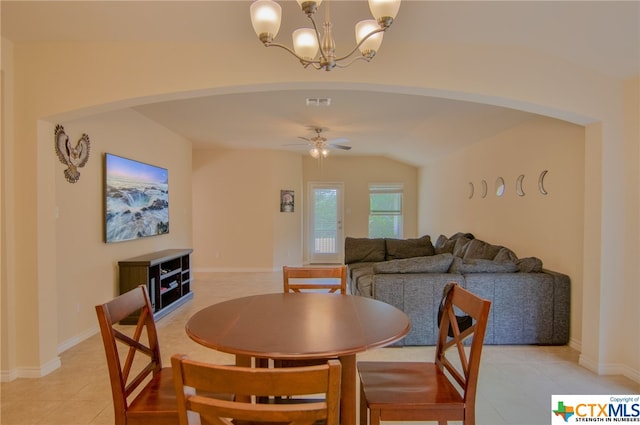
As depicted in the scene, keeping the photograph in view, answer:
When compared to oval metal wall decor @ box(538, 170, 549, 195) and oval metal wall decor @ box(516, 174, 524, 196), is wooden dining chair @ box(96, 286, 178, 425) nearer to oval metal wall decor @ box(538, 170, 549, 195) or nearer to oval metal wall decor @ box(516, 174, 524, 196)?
oval metal wall decor @ box(538, 170, 549, 195)

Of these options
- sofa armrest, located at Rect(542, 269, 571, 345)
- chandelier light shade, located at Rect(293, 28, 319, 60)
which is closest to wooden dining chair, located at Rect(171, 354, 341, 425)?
chandelier light shade, located at Rect(293, 28, 319, 60)

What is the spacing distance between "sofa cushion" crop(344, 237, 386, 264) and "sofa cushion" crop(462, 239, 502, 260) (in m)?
1.38

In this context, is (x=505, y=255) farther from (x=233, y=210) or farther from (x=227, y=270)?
(x=227, y=270)

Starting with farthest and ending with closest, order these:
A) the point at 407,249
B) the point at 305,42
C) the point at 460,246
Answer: the point at 407,249 → the point at 460,246 → the point at 305,42

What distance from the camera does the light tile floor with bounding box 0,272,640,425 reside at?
2.25m

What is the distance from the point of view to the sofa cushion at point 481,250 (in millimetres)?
4345

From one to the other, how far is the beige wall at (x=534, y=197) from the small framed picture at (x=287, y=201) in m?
3.54

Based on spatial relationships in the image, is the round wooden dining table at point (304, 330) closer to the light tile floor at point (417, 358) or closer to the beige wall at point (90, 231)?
the light tile floor at point (417, 358)

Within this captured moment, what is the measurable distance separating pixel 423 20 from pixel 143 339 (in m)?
3.81

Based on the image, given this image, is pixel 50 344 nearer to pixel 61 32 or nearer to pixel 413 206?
pixel 61 32

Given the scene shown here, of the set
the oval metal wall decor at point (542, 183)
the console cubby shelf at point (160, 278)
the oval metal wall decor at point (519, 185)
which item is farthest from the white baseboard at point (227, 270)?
the oval metal wall decor at point (542, 183)

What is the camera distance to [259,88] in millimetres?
2711

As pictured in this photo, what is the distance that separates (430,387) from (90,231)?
143 inches

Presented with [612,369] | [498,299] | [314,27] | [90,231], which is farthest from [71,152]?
[612,369]
